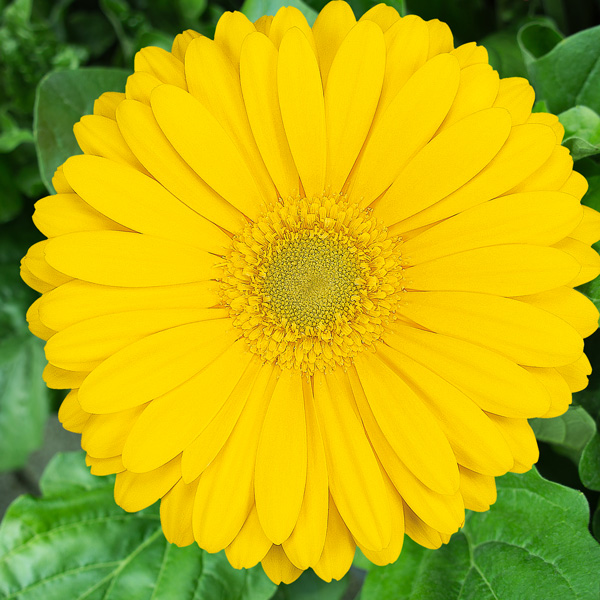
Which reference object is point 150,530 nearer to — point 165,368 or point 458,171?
point 165,368

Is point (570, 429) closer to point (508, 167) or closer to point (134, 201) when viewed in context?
point (508, 167)

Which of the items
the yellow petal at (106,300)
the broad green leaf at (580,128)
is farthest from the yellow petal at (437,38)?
the yellow petal at (106,300)

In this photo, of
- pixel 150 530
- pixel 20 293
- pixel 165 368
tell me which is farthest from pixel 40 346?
pixel 165 368

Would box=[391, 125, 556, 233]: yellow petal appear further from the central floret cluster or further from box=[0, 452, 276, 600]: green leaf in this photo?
box=[0, 452, 276, 600]: green leaf

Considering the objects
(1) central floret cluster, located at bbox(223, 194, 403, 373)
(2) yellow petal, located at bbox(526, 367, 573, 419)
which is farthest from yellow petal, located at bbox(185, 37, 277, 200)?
(2) yellow petal, located at bbox(526, 367, 573, 419)

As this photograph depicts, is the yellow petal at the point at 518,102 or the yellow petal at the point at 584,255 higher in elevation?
the yellow petal at the point at 518,102

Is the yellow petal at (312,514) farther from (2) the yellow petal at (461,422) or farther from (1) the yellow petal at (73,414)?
(1) the yellow petal at (73,414)
